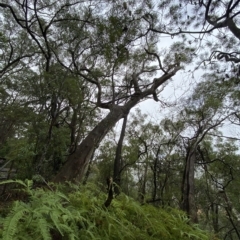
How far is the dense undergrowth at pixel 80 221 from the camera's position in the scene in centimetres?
97

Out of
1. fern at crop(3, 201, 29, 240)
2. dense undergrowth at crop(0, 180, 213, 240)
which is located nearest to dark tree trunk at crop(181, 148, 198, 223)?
dense undergrowth at crop(0, 180, 213, 240)

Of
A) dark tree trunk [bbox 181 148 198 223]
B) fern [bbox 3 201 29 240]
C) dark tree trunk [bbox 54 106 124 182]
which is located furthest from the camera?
dark tree trunk [bbox 181 148 198 223]

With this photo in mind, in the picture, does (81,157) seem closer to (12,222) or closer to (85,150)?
(85,150)

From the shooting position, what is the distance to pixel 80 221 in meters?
1.20

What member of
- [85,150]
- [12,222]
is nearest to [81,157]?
[85,150]

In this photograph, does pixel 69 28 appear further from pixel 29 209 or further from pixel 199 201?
pixel 199 201

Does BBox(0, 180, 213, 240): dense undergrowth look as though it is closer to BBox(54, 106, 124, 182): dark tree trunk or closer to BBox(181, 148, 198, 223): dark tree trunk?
BBox(54, 106, 124, 182): dark tree trunk

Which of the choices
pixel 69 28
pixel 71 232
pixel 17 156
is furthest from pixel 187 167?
pixel 71 232

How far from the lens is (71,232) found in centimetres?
104

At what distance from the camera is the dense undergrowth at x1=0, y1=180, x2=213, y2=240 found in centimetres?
97

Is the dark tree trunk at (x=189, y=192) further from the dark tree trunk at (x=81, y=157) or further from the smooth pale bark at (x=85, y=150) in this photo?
the dark tree trunk at (x=81, y=157)

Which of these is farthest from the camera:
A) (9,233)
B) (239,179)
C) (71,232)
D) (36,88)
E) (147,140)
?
(147,140)

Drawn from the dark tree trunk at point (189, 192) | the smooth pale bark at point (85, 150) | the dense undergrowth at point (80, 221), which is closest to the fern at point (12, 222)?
the dense undergrowth at point (80, 221)

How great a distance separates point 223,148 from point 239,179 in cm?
170
